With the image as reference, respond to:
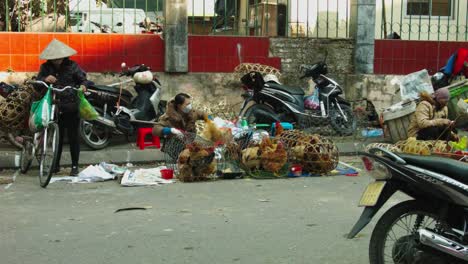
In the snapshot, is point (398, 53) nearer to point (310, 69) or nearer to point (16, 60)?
point (310, 69)

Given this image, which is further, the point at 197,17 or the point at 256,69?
the point at 197,17

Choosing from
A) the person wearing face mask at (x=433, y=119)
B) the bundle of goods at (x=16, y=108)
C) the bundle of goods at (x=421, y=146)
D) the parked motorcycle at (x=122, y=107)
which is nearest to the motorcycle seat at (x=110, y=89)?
the parked motorcycle at (x=122, y=107)

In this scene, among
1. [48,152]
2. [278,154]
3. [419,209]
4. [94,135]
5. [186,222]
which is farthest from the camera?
Answer: [94,135]

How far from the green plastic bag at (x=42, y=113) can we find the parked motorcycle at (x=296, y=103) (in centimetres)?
324

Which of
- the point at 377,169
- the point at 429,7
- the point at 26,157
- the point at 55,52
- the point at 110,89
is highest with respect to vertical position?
the point at 429,7

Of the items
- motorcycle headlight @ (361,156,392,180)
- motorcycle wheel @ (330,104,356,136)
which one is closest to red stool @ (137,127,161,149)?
motorcycle wheel @ (330,104,356,136)

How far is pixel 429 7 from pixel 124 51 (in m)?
6.44

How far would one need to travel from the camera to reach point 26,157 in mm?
8297

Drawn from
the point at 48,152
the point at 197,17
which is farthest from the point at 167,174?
the point at 197,17

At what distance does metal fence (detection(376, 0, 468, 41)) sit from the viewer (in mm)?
12117

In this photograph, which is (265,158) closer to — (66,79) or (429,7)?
(66,79)

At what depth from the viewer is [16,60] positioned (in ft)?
32.2

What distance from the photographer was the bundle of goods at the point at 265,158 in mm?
7871

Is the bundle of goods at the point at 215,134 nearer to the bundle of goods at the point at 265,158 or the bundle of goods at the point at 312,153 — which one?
the bundle of goods at the point at 265,158
